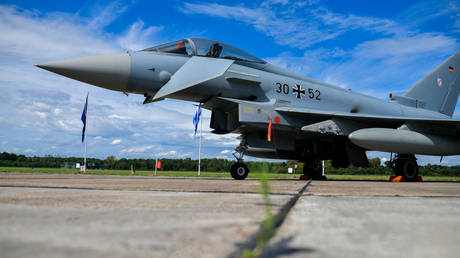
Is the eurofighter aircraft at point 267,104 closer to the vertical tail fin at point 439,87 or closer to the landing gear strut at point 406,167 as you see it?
the landing gear strut at point 406,167

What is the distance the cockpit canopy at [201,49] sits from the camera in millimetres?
7648

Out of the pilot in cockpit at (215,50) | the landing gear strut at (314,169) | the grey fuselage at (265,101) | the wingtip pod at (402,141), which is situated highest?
the pilot in cockpit at (215,50)

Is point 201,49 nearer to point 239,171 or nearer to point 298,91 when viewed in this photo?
point 298,91

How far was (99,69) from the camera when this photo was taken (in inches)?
268

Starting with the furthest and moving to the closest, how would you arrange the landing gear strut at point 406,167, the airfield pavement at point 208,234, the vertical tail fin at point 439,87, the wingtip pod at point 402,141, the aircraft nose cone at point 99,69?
1. the vertical tail fin at point 439,87
2. the landing gear strut at point 406,167
3. the wingtip pod at point 402,141
4. the aircraft nose cone at point 99,69
5. the airfield pavement at point 208,234

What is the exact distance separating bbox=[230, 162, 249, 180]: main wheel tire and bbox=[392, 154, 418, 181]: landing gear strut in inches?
200

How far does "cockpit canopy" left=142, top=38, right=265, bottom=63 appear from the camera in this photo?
765cm

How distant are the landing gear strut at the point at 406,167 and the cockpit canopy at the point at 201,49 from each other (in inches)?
225

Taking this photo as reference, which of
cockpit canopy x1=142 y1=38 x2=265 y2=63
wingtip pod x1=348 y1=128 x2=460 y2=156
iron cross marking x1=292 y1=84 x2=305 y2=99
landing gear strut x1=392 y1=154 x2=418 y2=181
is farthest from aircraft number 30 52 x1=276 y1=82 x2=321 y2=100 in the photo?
landing gear strut x1=392 y1=154 x2=418 y2=181

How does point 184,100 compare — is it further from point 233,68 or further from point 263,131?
point 263,131

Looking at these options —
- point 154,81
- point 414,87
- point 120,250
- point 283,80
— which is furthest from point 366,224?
point 414,87

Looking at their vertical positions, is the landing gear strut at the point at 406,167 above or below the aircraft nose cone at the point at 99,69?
A: below

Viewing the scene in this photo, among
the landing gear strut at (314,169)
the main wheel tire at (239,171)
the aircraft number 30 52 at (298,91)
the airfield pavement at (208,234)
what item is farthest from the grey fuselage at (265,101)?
the airfield pavement at (208,234)

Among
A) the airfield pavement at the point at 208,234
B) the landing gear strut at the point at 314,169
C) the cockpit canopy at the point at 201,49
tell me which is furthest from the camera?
the landing gear strut at the point at 314,169
